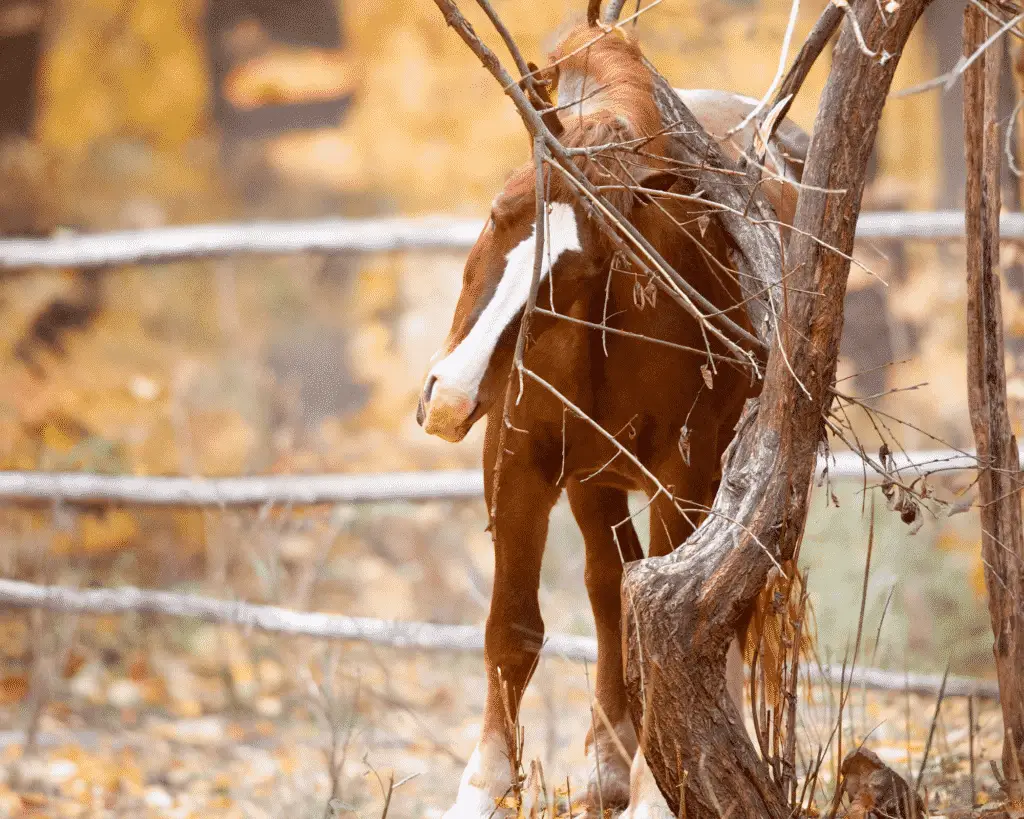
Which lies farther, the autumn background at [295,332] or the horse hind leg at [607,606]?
the autumn background at [295,332]

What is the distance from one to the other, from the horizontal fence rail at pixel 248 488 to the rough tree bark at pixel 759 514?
2.38 m

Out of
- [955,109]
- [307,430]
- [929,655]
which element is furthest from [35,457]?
[955,109]

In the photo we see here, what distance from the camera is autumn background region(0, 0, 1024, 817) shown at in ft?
15.3

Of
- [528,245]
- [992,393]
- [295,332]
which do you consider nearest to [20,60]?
[295,332]

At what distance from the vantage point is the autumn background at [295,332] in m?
4.68

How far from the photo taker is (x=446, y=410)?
5.81 ft

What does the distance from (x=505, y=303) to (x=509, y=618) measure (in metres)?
0.69

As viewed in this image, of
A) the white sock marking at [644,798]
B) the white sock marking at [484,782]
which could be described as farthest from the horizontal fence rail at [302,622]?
the white sock marking at [644,798]

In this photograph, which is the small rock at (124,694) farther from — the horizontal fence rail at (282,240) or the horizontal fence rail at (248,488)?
the horizontal fence rail at (282,240)

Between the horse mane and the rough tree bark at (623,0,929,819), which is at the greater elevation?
the horse mane

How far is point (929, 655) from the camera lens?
4656mm

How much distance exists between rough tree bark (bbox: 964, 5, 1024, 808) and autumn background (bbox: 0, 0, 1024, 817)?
2191 millimetres

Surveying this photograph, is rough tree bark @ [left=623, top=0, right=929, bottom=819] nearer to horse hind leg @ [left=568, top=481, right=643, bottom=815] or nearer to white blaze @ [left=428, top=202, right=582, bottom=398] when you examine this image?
white blaze @ [left=428, top=202, right=582, bottom=398]

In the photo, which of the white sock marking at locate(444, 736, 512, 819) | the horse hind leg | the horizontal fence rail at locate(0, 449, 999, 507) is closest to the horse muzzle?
the horse hind leg
